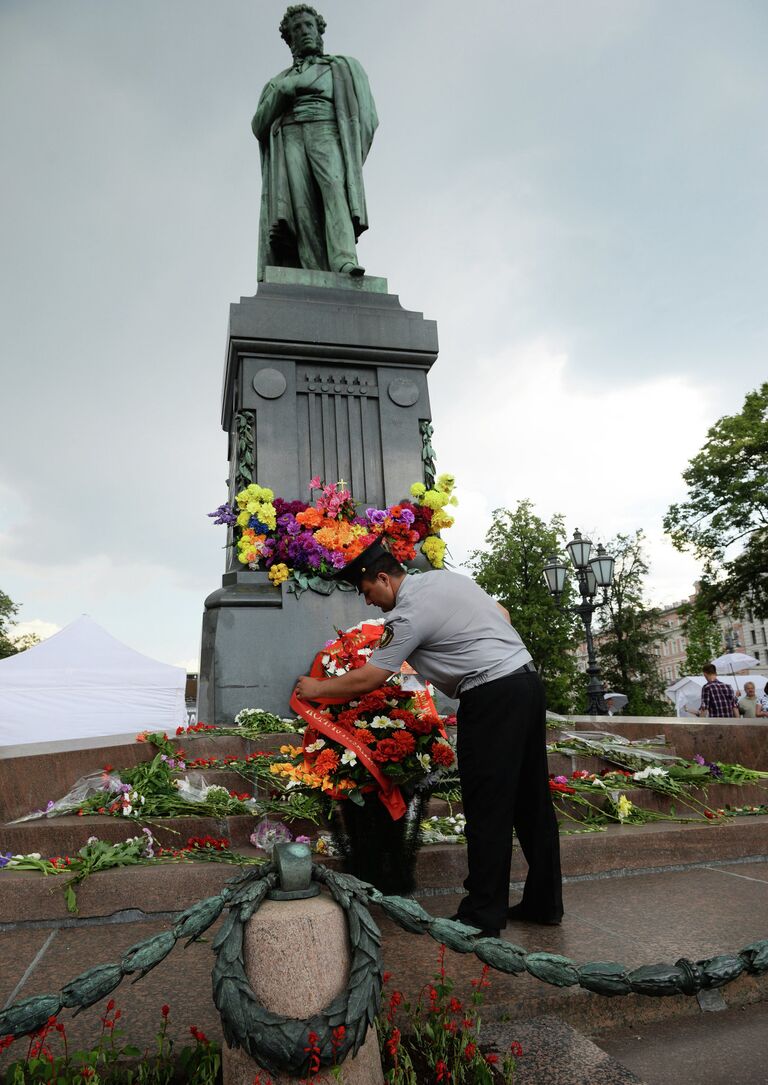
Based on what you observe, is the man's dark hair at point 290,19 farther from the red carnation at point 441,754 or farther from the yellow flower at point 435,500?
the red carnation at point 441,754

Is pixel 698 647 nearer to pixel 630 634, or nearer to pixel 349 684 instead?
pixel 630 634

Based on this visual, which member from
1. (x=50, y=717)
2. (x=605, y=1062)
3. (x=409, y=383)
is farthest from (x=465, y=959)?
(x=50, y=717)

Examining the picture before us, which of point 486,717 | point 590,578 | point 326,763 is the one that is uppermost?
point 590,578

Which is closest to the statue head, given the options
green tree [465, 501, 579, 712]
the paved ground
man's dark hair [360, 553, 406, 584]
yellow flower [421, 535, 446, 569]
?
yellow flower [421, 535, 446, 569]

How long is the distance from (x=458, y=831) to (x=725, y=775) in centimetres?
217

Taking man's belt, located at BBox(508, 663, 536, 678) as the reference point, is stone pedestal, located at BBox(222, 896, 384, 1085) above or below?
below

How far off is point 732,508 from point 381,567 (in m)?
27.3

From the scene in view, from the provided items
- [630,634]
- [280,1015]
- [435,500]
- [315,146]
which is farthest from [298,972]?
[630,634]

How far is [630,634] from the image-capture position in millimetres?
40875

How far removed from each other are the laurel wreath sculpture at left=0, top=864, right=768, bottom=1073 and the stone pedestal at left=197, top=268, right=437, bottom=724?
4955 mm

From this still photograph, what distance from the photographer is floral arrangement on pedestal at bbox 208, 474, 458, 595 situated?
7.07m

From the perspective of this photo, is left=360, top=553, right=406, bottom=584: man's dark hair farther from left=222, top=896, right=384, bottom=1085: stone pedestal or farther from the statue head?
the statue head

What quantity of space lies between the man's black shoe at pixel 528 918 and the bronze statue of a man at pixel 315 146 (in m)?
7.46

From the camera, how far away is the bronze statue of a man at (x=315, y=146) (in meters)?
9.14
